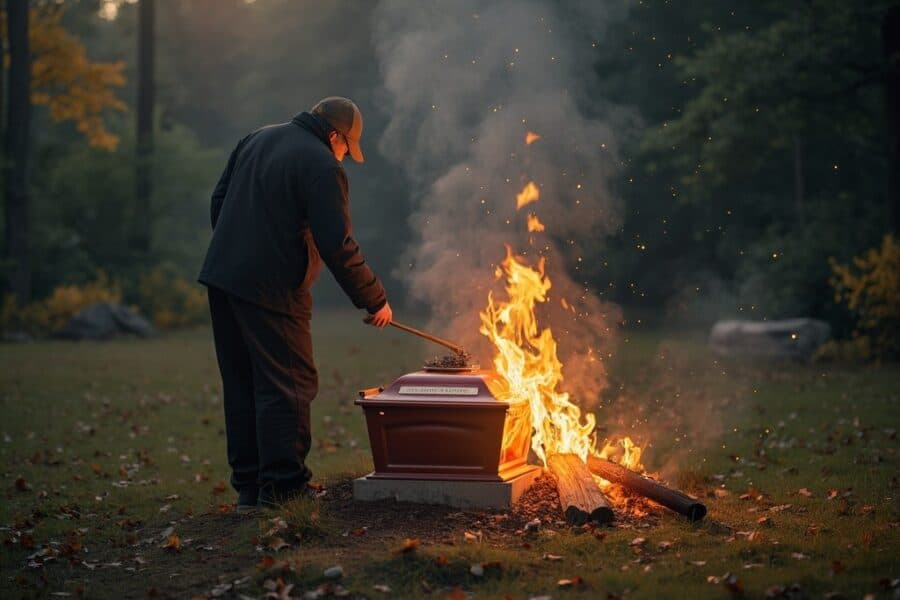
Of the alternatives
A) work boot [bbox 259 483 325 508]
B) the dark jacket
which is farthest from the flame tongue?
work boot [bbox 259 483 325 508]

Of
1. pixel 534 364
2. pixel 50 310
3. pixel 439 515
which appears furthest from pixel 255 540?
pixel 50 310

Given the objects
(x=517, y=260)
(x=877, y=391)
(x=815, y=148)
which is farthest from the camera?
(x=815, y=148)

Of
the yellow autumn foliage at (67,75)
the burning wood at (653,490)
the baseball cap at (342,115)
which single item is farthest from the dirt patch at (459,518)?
the yellow autumn foliage at (67,75)

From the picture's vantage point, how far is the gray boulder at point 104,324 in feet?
71.7

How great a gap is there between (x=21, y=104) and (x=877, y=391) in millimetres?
16768

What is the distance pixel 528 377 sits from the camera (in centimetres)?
707

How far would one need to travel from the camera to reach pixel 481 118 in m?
10.7

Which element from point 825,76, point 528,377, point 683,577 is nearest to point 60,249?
point 825,76

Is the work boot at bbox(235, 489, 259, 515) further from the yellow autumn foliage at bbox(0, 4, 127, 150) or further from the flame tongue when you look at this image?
the yellow autumn foliage at bbox(0, 4, 127, 150)

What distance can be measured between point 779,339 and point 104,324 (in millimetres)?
12892

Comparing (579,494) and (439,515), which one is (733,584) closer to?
(579,494)

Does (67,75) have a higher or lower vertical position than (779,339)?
higher

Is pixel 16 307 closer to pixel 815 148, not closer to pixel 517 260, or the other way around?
pixel 517 260

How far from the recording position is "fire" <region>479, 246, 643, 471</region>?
279 inches
